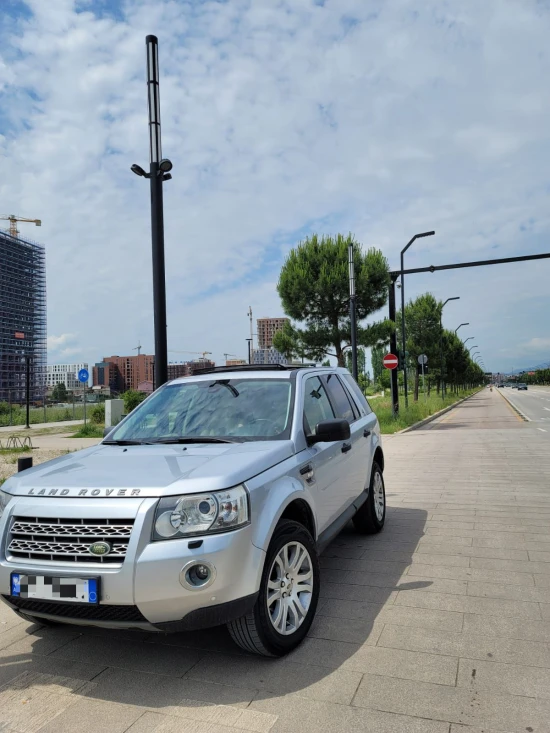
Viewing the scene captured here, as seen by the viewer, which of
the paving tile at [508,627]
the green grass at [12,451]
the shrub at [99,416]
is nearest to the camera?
the paving tile at [508,627]

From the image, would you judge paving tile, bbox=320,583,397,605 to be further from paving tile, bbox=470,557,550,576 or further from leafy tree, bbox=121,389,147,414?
leafy tree, bbox=121,389,147,414

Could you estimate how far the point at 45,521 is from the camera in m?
3.10

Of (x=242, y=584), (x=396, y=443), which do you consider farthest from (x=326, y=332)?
(x=242, y=584)

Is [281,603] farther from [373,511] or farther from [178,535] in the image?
[373,511]

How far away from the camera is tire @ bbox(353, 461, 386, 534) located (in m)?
6.02

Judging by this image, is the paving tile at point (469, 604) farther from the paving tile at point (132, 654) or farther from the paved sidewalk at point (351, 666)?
the paving tile at point (132, 654)

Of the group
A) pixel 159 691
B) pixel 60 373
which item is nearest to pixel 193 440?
pixel 159 691

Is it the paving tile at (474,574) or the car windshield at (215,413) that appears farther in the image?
the paving tile at (474,574)

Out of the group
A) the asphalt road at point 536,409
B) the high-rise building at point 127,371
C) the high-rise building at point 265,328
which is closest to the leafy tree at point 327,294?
the asphalt road at point 536,409

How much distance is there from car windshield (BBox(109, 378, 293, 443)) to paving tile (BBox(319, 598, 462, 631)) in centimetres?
131

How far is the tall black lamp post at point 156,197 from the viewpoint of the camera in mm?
7504

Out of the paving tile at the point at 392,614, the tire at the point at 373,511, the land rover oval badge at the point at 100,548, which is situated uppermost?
the land rover oval badge at the point at 100,548

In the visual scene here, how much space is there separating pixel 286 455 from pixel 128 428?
1465 millimetres

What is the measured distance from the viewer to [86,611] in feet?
9.72
